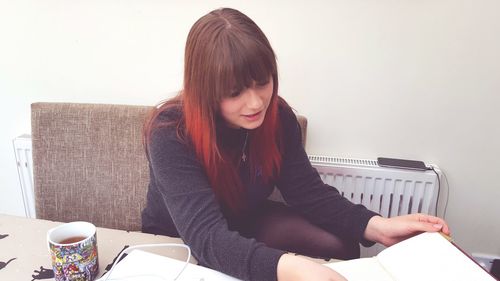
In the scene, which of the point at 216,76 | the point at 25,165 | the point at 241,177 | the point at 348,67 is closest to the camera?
the point at 216,76

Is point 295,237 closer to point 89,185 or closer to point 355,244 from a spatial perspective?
point 355,244

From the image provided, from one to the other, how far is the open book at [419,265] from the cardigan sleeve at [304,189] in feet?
0.79

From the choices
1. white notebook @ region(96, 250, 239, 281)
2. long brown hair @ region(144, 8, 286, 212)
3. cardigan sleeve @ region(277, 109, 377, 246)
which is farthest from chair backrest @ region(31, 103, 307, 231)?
white notebook @ region(96, 250, 239, 281)

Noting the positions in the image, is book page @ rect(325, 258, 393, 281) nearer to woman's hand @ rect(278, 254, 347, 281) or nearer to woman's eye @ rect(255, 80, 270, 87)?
woman's hand @ rect(278, 254, 347, 281)

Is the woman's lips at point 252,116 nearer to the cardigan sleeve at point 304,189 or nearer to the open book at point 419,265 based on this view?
the cardigan sleeve at point 304,189

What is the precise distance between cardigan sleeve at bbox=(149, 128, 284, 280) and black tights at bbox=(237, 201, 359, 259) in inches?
10.3

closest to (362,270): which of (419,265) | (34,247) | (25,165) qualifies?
(419,265)

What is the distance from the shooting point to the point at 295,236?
0.96 meters

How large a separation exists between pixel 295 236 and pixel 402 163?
507mm

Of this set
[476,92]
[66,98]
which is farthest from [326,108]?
[66,98]

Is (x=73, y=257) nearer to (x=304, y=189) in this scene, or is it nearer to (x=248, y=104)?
(x=248, y=104)

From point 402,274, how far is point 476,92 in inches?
31.7

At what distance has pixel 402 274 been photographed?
649 millimetres

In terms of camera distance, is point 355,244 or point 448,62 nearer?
point 355,244
